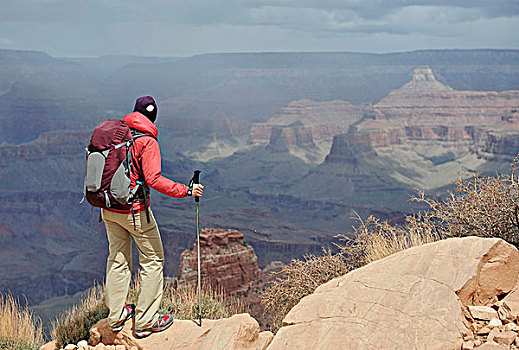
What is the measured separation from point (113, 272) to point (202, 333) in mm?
961

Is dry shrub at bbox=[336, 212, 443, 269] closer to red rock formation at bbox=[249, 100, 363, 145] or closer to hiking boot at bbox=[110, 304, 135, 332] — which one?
hiking boot at bbox=[110, 304, 135, 332]

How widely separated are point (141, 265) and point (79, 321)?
4.27 feet

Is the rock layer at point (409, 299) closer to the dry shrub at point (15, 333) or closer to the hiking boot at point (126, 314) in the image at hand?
the hiking boot at point (126, 314)

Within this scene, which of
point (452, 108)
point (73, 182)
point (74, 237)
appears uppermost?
point (452, 108)

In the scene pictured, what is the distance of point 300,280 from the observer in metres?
6.07

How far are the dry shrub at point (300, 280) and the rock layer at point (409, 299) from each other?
1.42 meters

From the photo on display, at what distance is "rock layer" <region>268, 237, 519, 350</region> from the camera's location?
3.66 metres

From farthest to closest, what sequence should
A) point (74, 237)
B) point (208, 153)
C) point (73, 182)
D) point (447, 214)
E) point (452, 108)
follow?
point (208, 153), point (452, 108), point (73, 182), point (74, 237), point (447, 214)

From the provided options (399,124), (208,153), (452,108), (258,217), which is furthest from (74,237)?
(452,108)

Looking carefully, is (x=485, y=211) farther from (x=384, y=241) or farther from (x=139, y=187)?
(x=139, y=187)

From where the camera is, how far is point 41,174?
119125 millimetres

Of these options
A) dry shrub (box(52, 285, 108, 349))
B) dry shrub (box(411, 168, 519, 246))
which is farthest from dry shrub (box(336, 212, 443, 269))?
dry shrub (box(52, 285, 108, 349))

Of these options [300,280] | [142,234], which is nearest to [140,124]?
[142,234]

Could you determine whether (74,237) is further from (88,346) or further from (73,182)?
(88,346)
